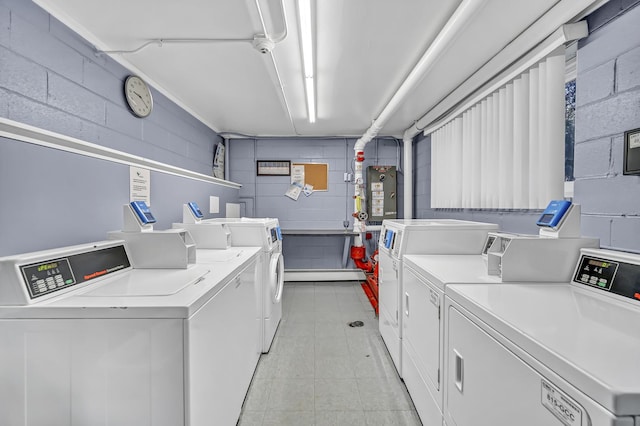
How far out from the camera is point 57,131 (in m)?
1.61

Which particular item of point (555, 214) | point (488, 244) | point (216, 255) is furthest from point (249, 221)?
point (555, 214)

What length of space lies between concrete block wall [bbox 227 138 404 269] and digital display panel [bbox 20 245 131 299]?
10.3 feet

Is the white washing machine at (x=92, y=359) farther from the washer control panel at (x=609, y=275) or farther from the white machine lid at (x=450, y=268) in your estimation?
the washer control panel at (x=609, y=275)

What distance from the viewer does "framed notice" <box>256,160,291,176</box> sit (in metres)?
4.49

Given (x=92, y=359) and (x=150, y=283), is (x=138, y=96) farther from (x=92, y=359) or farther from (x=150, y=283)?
(x=92, y=359)

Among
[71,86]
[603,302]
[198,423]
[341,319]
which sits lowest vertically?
[341,319]

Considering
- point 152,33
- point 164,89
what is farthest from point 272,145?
point 152,33

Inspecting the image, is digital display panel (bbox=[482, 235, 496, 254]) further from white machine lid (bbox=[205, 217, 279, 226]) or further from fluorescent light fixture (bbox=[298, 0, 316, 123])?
fluorescent light fixture (bbox=[298, 0, 316, 123])

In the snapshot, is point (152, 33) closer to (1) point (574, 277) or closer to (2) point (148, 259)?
(2) point (148, 259)

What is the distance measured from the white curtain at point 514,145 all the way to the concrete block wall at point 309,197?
1.78 meters

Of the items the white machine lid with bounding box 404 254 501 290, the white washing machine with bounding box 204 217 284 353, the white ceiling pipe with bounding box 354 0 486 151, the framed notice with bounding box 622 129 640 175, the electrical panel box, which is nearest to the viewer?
the framed notice with bounding box 622 129 640 175

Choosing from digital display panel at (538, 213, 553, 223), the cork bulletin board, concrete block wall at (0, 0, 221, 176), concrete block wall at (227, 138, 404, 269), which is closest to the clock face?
concrete block wall at (0, 0, 221, 176)

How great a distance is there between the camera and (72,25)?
1.68 metres

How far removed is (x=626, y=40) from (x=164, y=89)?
323cm
